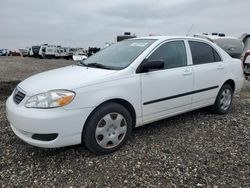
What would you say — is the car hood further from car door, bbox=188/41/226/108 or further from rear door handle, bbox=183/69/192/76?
car door, bbox=188/41/226/108

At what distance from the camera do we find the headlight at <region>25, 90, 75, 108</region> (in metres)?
2.85

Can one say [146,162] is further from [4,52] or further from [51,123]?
[4,52]

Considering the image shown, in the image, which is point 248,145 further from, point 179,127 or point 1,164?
point 1,164

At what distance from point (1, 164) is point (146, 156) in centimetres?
181

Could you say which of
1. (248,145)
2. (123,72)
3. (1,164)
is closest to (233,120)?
(248,145)

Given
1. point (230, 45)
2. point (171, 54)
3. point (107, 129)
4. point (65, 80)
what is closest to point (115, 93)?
point (107, 129)

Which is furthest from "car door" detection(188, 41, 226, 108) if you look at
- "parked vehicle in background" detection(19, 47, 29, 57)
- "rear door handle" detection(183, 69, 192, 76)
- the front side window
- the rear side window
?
"parked vehicle in background" detection(19, 47, 29, 57)

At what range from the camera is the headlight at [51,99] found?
2.85 metres

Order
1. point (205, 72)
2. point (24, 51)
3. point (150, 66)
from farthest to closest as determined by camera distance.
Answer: point (24, 51) → point (205, 72) → point (150, 66)

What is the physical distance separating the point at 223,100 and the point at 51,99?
11.4ft

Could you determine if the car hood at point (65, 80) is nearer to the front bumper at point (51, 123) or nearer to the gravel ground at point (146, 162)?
the front bumper at point (51, 123)

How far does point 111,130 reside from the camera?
10.7 ft

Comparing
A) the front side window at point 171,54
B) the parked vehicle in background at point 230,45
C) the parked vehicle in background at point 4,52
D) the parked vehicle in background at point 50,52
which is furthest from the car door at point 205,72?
the parked vehicle in background at point 4,52

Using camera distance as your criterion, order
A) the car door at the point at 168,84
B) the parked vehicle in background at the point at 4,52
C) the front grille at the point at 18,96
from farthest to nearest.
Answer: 1. the parked vehicle in background at the point at 4,52
2. the car door at the point at 168,84
3. the front grille at the point at 18,96
